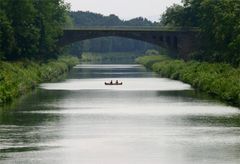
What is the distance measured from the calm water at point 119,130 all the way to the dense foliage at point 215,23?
2318 centimetres

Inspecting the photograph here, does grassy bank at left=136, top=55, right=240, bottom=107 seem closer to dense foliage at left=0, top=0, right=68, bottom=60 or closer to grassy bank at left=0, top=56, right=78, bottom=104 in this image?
grassy bank at left=0, top=56, right=78, bottom=104

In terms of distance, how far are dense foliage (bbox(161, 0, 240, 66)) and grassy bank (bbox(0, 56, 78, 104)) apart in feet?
77.5

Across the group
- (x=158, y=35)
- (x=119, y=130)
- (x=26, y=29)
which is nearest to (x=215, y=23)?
(x=26, y=29)

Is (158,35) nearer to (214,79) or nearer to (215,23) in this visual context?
(215,23)

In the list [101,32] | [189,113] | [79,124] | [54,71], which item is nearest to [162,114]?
[189,113]

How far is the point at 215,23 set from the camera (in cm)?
11306

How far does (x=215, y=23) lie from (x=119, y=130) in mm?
64176

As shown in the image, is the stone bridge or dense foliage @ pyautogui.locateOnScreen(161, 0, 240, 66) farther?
the stone bridge

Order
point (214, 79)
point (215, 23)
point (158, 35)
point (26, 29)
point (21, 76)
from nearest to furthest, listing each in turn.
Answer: point (214, 79), point (21, 76), point (215, 23), point (26, 29), point (158, 35)

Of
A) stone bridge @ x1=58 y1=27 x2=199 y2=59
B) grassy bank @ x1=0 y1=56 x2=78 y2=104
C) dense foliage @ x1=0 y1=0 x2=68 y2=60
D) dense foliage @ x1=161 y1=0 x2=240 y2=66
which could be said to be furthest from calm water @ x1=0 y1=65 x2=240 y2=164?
stone bridge @ x1=58 y1=27 x2=199 y2=59

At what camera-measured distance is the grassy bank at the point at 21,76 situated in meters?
74.2

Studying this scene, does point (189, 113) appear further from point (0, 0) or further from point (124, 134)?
point (0, 0)

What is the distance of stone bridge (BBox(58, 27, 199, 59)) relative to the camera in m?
158

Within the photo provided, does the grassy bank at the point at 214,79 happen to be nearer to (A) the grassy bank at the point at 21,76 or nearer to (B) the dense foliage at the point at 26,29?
(A) the grassy bank at the point at 21,76
